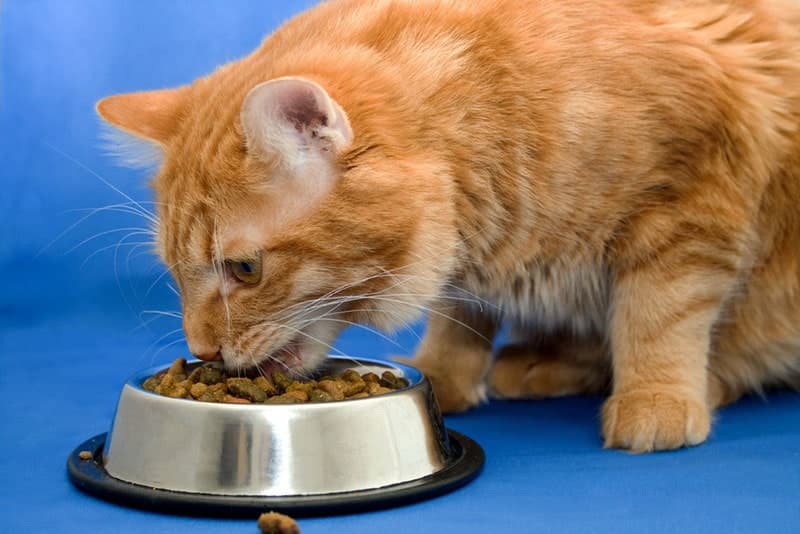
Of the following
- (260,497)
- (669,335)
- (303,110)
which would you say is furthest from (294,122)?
(669,335)

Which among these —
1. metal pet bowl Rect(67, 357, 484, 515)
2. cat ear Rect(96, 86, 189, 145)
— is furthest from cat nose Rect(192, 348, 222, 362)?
cat ear Rect(96, 86, 189, 145)

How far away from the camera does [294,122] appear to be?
1546 millimetres

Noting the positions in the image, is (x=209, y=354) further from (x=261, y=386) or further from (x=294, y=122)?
(x=294, y=122)

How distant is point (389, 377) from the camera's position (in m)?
1.84

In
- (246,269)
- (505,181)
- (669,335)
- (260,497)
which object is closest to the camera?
(260,497)

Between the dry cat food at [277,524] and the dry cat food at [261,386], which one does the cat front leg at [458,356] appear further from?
the dry cat food at [277,524]

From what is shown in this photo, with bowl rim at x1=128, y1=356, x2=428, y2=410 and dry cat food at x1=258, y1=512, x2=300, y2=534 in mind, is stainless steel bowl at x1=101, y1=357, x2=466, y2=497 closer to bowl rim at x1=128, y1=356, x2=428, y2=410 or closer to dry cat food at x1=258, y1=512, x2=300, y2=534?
bowl rim at x1=128, y1=356, x2=428, y2=410

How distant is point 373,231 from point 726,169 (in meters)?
0.66

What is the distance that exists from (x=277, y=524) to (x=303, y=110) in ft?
1.80

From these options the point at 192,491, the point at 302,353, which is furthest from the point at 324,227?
the point at 192,491

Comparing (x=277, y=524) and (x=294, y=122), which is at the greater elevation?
(x=294, y=122)

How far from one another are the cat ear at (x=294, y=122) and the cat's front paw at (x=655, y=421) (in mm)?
683

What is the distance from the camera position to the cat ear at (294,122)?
1.49 m

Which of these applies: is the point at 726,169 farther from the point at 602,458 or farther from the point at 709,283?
the point at 602,458
